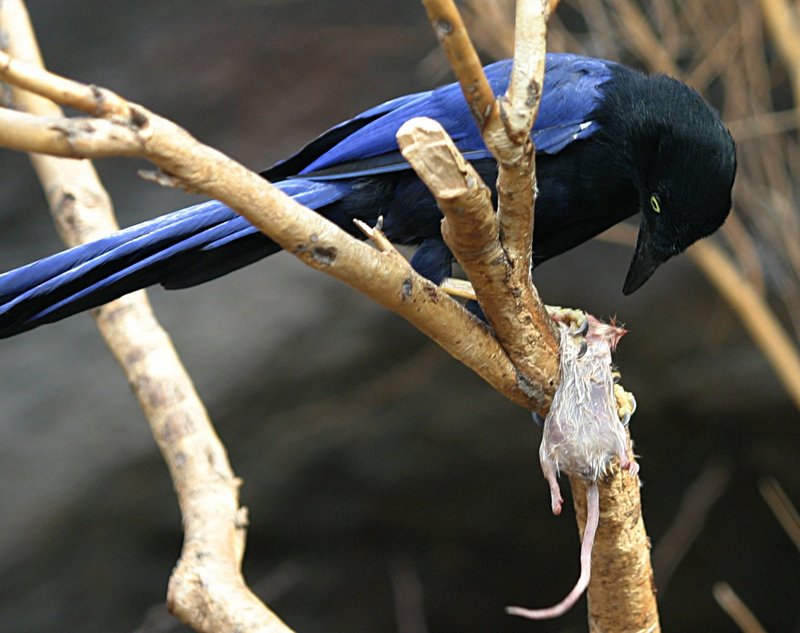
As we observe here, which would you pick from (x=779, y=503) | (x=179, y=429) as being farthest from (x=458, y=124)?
(x=779, y=503)

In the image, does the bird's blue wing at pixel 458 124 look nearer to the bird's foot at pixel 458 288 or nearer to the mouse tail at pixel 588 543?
the bird's foot at pixel 458 288

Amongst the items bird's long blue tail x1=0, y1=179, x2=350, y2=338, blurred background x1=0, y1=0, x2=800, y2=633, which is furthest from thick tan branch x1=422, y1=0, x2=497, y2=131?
blurred background x1=0, y1=0, x2=800, y2=633

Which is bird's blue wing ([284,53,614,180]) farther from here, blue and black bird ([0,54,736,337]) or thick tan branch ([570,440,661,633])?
thick tan branch ([570,440,661,633])

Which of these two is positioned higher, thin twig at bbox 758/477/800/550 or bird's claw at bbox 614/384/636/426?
bird's claw at bbox 614/384/636/426

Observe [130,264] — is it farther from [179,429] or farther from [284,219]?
[284,219]

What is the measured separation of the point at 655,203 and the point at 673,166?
102 mm

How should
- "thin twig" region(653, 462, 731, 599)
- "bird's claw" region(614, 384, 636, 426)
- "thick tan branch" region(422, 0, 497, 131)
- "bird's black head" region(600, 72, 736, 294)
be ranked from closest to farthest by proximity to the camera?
1. "thick tan branch" region(422, 0, 497, 131)
2. "bird's claw" region(614, 384, 636, 426)
3. "bird's black head" region(600, 72, 736, 294)
4. "thin twig" region(653, 462, 731, 599)

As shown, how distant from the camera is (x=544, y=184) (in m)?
2.36

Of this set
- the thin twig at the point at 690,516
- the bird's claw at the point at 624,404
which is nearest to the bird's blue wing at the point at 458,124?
the bird's claw at the point at 624,404

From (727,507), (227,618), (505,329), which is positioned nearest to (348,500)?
(727,507)

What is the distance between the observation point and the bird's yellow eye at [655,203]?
2158mm

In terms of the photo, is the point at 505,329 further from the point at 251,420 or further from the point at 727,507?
the point at 727,507

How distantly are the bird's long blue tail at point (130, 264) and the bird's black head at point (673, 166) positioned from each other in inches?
33.0

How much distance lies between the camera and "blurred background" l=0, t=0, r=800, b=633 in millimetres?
3910
